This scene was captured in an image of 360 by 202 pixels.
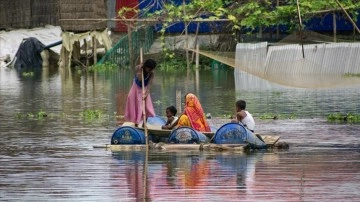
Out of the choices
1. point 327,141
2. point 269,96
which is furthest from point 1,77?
point 327,141

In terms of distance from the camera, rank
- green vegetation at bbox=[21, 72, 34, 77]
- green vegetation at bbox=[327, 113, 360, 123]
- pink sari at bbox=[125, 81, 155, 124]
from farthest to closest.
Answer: green vegetation at bbox=[21, 72, 34, 77], green vegetation at bbox=[327, 113, 360, 123], pink sari at bbox=[125, 81, 155, 124]

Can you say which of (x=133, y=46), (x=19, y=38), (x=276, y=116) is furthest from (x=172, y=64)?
(x=276, y=116)

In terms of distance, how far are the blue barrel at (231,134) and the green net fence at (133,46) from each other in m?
24.3

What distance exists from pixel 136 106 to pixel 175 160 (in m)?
2.46

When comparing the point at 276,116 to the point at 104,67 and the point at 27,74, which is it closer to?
the point at 27,74

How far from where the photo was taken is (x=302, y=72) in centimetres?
2205

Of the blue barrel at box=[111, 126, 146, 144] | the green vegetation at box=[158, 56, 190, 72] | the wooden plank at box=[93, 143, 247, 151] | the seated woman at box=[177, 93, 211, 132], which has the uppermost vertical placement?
the seated woman at box=[177, 93, 211, 132]

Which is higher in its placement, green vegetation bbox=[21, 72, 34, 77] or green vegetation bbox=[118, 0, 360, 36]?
green vegetation bbox=[118, 0, 360, 36]

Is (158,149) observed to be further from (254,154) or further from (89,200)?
(89,200)

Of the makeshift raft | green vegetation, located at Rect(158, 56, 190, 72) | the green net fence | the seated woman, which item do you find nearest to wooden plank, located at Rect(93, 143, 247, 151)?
the makeshift raft

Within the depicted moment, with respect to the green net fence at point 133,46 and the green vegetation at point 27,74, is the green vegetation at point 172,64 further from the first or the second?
the green vegetation at point 27,74

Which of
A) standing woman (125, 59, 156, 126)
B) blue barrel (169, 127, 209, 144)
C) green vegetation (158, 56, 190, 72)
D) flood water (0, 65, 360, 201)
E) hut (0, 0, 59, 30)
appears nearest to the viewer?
flood water (0, 65, 360, 201)

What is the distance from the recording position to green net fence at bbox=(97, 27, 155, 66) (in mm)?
39625

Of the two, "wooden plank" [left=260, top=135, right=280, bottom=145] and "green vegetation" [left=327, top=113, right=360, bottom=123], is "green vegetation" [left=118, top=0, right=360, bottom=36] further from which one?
"wooden plank" [left=260, top=135, right=280, bottom=145]
